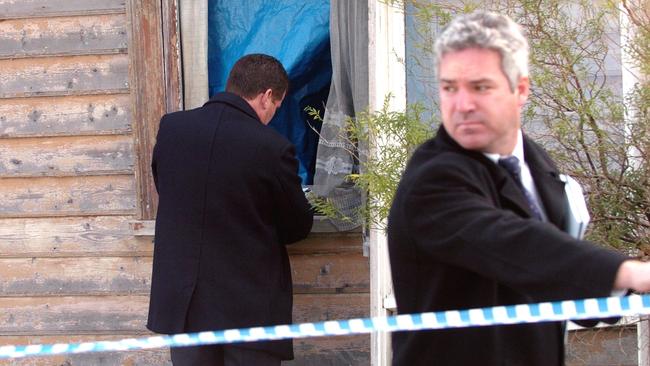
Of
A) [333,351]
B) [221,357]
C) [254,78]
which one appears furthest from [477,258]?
[333,351]

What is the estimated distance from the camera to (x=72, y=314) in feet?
20.0

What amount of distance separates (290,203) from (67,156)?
176 centimetres

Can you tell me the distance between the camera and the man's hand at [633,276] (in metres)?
2.12

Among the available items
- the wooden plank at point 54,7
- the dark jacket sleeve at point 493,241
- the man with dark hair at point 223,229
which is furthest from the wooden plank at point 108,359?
the dark jacket sleeve at point 493,241

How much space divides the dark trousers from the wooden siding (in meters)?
1.02

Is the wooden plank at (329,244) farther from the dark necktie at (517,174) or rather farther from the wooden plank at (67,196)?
the dark necktie at (517,174)

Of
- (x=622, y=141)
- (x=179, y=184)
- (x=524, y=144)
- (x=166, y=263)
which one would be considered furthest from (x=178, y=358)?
(x=524, y=144)

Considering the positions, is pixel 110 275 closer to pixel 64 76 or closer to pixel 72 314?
pixel 72 314

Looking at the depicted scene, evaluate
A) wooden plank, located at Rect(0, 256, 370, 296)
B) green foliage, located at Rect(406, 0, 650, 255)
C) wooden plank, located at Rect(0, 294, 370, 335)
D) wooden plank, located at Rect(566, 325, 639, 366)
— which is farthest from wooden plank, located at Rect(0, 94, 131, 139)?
wooden plank, located at Rect(566, 325, 639, 366)

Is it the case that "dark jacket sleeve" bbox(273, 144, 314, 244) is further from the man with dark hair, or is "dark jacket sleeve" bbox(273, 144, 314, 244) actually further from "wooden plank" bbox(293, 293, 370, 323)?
"wooden plank" bbox(293, 293, 370, 323)

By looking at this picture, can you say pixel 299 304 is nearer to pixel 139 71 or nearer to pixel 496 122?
pixel 139 71

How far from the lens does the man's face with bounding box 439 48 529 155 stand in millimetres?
2381

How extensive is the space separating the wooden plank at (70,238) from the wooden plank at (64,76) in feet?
2.30

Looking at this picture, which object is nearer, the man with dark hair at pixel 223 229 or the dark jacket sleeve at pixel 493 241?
the dark jacket sleeve at pixel 493 241
